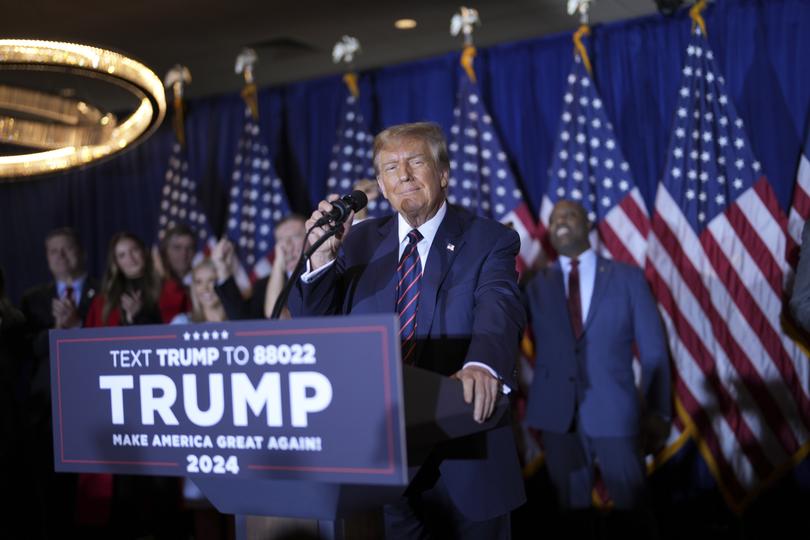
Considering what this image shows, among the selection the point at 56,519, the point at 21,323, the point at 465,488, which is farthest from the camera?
the point at 56,519

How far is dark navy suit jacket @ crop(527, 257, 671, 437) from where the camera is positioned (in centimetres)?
413

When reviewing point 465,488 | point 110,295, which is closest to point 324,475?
point 465,488

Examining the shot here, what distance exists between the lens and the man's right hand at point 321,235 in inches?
75.3

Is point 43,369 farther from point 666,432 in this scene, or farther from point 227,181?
point 666,432

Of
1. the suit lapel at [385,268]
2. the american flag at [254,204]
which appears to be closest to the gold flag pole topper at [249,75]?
the american flag at [254,204]

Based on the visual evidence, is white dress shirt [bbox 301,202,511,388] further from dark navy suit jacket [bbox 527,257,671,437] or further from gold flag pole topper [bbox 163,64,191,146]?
gold flag pole topper [bbox 163,64,191,146]

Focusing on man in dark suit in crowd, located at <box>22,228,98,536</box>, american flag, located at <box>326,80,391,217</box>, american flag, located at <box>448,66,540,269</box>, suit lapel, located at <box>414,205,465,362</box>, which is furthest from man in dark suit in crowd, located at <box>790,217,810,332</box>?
man in dark suit in crowd, located at <box>22,228,98,536</box>

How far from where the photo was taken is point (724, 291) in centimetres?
461

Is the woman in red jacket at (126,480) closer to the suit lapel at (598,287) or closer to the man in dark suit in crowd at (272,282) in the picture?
the man in dark suit in crowd at (272,282)

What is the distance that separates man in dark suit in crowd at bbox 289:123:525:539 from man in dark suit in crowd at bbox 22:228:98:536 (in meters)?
3.14

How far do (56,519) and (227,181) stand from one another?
2622 millimetres

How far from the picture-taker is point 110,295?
4766 millimetres

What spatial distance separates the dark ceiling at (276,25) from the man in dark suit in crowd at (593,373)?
5.94ft

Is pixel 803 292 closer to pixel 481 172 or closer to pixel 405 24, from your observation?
pixel 481 172
